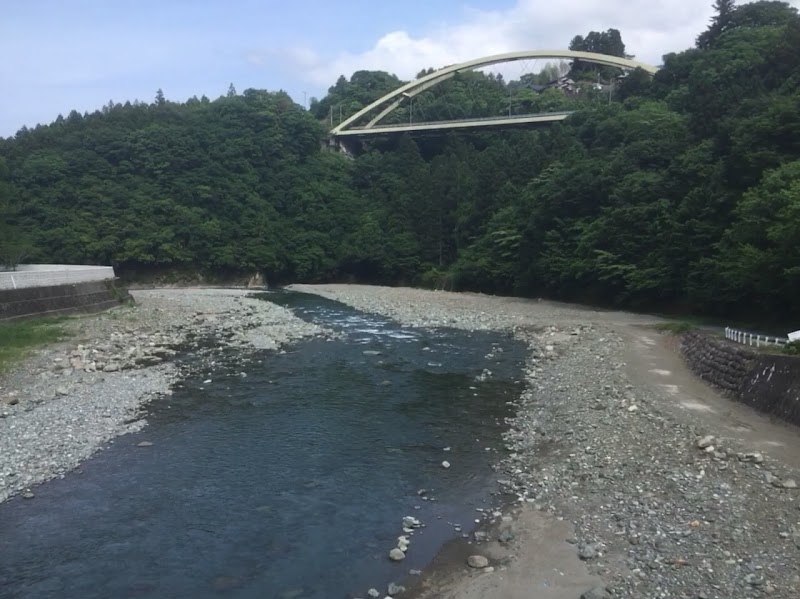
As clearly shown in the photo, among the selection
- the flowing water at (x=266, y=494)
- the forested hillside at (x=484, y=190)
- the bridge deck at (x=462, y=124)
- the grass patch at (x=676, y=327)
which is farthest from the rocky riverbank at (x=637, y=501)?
the bridge deck at (x=462, y=124)

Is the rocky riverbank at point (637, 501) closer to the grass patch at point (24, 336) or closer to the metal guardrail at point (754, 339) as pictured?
the metal guardrail at point (754, 339)

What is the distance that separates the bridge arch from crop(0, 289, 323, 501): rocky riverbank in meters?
55.1

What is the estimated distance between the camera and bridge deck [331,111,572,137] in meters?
69.9

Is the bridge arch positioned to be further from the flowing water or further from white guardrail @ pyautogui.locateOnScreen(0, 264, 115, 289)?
the flowing water

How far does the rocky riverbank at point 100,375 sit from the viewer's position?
12609mm

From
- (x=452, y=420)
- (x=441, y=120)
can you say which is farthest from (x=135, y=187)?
(x=452, y=420)

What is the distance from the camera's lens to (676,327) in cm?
2527

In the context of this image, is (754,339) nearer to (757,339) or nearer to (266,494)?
(757,339)

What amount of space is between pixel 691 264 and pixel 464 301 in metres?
15.6

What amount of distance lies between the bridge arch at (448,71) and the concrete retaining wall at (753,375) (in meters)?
56.2

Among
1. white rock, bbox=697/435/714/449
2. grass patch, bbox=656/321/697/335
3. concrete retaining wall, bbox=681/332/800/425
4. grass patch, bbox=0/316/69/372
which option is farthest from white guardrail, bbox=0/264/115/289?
grass patch, bbox=656/321/697/335

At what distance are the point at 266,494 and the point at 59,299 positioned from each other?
24.1m

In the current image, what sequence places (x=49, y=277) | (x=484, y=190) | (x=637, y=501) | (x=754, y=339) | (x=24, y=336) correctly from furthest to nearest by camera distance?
(x=484, y=190) < (x=49, y=277) < (x=24, y=336) < (x=754, y=339) < (x=637, y=501)

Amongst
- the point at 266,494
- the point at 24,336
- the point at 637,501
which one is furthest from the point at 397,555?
the point at 24,336
